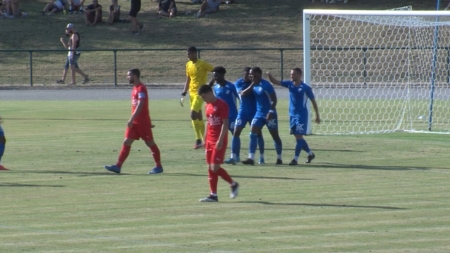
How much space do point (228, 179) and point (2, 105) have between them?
21040mm

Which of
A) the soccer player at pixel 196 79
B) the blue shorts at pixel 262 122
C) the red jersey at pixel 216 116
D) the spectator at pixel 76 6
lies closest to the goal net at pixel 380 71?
the soccer player at pixel 196 79

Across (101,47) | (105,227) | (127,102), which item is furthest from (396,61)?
(105,227)

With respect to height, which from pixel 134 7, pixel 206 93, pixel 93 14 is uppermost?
pixel 134 7

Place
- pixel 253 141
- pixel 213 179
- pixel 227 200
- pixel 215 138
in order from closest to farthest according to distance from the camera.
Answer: pixel 213 179 → pixel 215 138 → pixel 227 200 → pixel 253 141

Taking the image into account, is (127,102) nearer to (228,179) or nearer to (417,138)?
(417,138)

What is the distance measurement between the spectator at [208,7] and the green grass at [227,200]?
2610 cm

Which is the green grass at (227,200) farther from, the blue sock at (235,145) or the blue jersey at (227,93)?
the blue jersey at (227,93)

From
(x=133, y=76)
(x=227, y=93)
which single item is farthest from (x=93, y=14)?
(x=133, y=76)

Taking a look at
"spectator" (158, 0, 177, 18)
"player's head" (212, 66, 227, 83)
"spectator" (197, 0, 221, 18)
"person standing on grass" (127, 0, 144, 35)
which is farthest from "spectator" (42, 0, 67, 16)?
"player's head" (212, 66, 227, 83)

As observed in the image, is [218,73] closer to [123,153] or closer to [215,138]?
[123,153]

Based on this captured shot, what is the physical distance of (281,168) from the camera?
15.8m

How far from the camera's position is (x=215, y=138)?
12219mm

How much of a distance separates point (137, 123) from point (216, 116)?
2.97m

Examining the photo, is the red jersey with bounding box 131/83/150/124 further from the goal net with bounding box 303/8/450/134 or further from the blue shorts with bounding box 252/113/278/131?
the goal net with bounding box 303/8/450/134
